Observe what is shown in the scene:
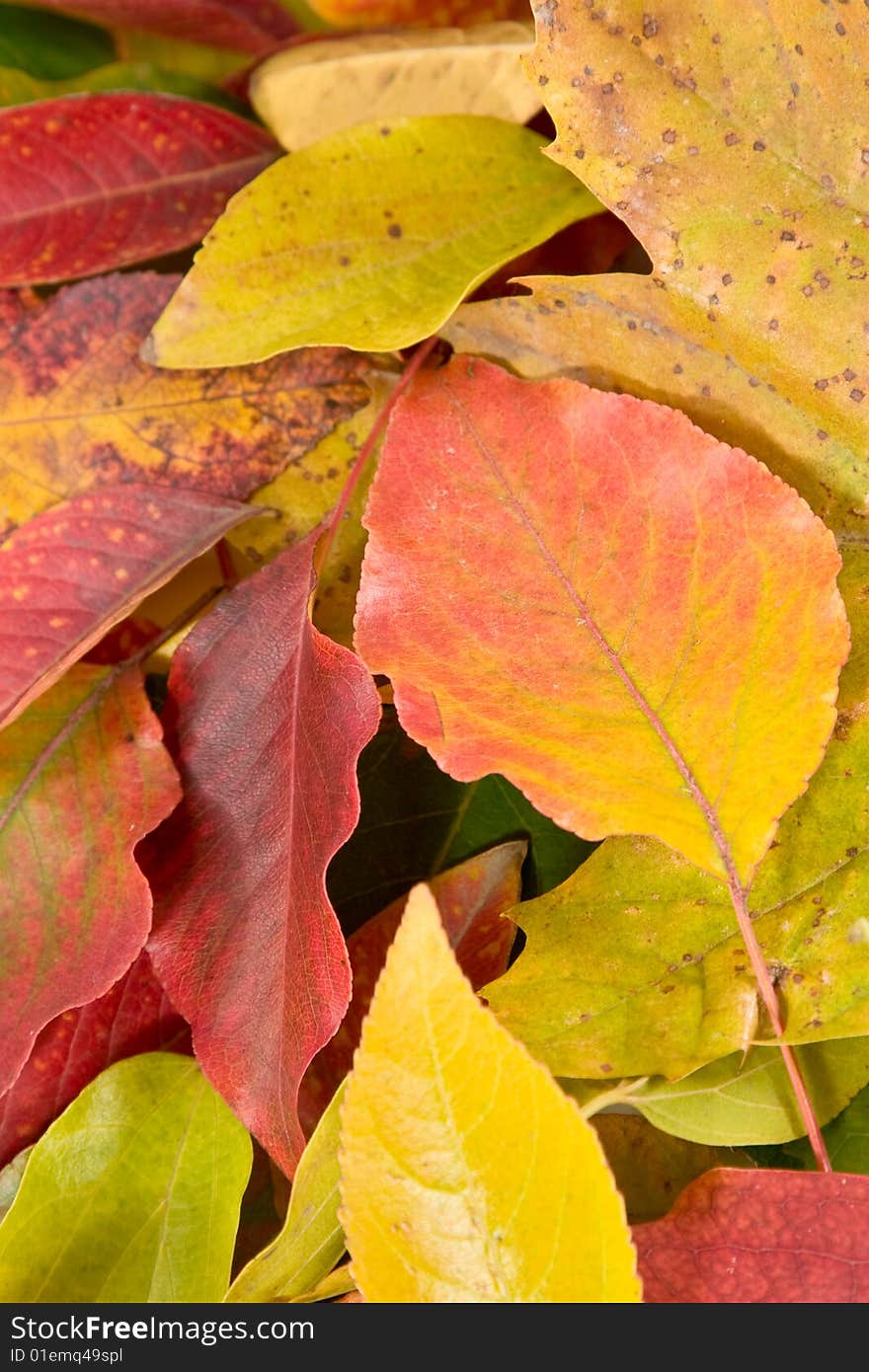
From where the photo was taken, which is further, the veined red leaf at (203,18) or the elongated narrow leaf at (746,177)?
the veined red leaf at (203,18)

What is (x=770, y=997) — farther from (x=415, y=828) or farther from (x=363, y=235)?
(x=363, y=235)

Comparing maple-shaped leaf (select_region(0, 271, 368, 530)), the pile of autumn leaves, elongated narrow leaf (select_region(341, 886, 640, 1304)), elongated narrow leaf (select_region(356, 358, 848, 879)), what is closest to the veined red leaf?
the pile of autumn leaves

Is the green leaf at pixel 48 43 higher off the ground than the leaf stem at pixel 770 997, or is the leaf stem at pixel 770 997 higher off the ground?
the green leaf at pixel 48 43

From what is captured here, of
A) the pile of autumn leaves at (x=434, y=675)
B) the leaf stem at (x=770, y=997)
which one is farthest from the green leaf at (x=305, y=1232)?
the leaf stem at (x=770, y=997)

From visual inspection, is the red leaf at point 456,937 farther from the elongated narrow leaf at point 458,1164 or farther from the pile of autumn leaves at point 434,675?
the elongated narrow leaf at point 458,1164

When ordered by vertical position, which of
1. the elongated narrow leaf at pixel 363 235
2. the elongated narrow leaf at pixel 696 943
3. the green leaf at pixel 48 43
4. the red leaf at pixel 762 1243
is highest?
the green leaf at pixel 48 43
